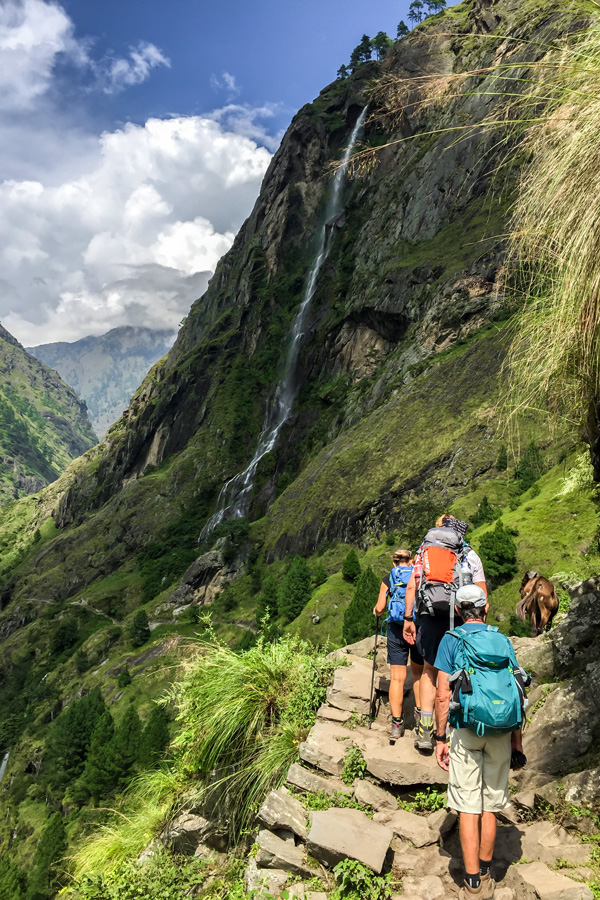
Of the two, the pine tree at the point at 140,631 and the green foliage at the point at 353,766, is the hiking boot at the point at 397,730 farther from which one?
the pine tree at the point at 140,631

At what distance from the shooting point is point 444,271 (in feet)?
154

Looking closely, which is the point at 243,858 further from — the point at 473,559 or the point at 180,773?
the point at 473,559

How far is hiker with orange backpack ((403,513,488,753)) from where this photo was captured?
511 cm

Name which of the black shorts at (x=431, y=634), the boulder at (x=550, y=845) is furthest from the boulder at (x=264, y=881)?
the black shorts at (x=431, y=634)

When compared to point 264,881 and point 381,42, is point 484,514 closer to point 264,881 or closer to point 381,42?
point 264,881

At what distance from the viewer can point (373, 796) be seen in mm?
4570

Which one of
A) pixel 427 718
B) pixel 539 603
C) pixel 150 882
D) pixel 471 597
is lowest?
pixel 150 882

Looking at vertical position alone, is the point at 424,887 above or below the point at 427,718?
below

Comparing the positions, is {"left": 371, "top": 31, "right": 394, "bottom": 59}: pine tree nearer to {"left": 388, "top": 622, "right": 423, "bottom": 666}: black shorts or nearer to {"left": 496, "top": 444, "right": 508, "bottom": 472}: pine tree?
{"left": 496, "top": 444, "right": 508, "bottom": 472}: pine tree

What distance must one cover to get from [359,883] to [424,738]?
1.65m

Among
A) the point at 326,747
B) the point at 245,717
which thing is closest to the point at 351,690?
the point at 326,747

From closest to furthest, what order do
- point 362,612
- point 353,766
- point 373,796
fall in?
point 373,796 → point 353,766 → point 362,612

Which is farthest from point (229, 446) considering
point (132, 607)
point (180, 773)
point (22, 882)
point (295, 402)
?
point (180, 773)

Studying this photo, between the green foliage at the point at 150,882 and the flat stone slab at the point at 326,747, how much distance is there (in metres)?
1.61
